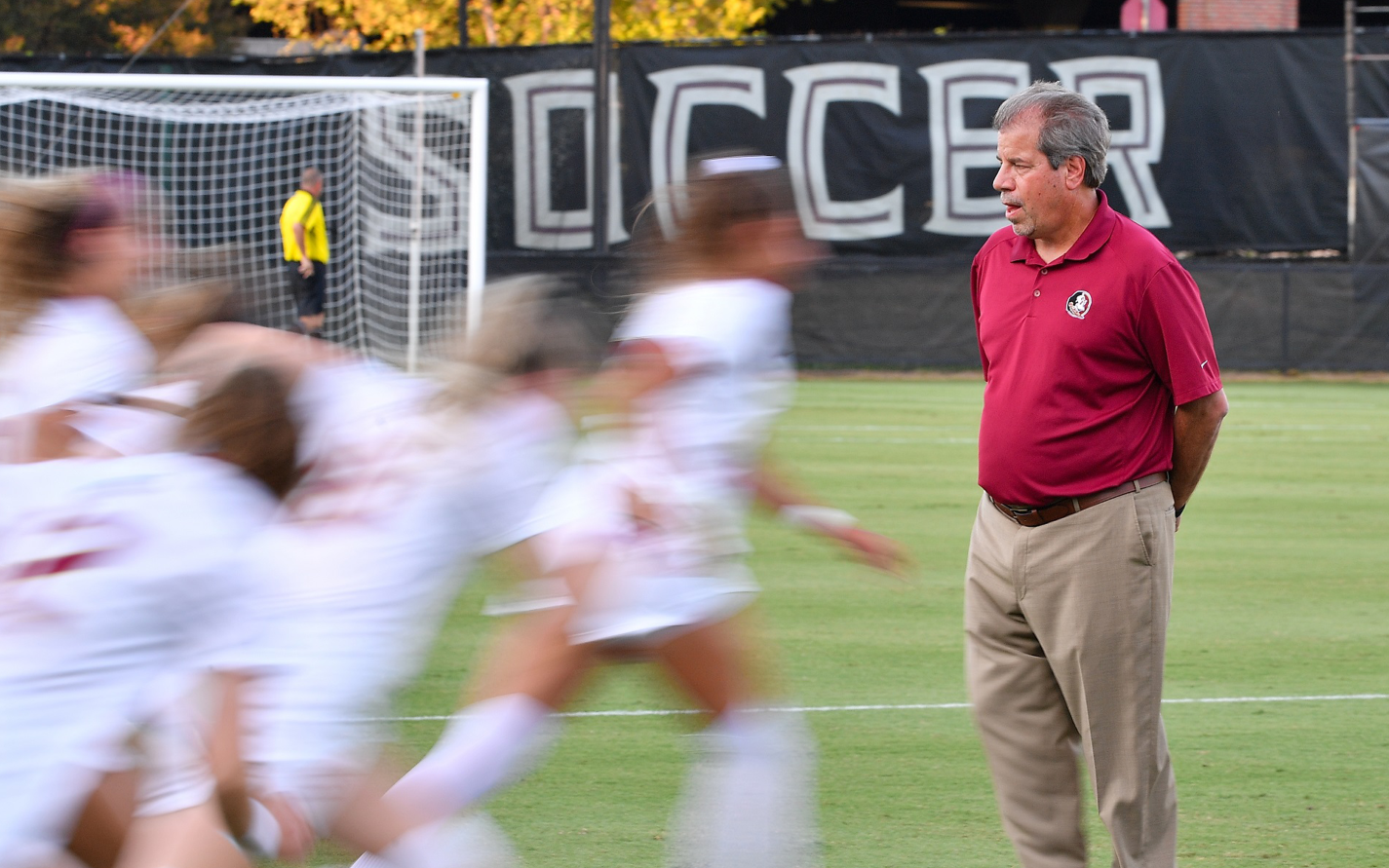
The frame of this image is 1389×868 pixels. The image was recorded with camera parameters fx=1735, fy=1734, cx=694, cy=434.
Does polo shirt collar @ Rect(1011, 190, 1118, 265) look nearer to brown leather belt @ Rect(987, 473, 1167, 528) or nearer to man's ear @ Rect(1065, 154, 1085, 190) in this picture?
man's ear @ Rect(1065, 154, 1085, 190)

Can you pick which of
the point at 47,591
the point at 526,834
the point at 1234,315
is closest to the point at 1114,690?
the point at 526,834

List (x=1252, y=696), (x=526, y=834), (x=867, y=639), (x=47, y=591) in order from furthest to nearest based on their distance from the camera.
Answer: (x=867, y=639) < (x=1252, y=696) < (x=526, y=834) < (x=47, y=591)

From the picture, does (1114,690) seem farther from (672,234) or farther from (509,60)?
(509,60)

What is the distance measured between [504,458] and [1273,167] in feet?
68.0

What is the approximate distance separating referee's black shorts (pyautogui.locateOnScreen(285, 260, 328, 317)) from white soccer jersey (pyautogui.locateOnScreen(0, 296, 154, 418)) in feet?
55.0

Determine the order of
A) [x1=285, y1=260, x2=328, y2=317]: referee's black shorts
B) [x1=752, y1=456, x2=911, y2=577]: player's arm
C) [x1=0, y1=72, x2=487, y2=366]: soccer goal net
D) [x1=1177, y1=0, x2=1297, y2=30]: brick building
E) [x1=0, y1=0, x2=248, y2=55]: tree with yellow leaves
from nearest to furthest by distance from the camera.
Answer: [x1=752, y1=456, x2=911, y2=577]: player's arm
[x1=285, y1=260, x2=328, y2=317]: referee's black shorts
[x1=0, y1=72, x2=487, y2=366]: soccer goal net
[x1=1177, y1=0, x2=1297, y2=30]: brick building
[x1=0, y1=0, x2=248, y2=55]: tree with yellow leaves

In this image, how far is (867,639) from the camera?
7836 millimetres

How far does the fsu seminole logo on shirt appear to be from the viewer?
13.0 ft

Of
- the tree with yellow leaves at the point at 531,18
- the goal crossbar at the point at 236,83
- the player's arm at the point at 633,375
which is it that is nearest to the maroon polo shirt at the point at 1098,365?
the player's arm at the point at 633,375

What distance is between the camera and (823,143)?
23219 mm

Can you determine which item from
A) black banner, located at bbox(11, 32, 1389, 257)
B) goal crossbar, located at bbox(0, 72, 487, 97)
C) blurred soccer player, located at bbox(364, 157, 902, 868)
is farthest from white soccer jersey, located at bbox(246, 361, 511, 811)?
black banner, located at bbox(11, 32, 1389, 257)

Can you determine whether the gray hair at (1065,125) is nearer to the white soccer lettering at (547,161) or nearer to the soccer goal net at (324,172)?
the soccer goal net at (324,172)

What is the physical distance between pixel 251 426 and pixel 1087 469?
76.4 inches

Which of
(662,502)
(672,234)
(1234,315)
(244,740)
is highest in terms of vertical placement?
(672,234)
